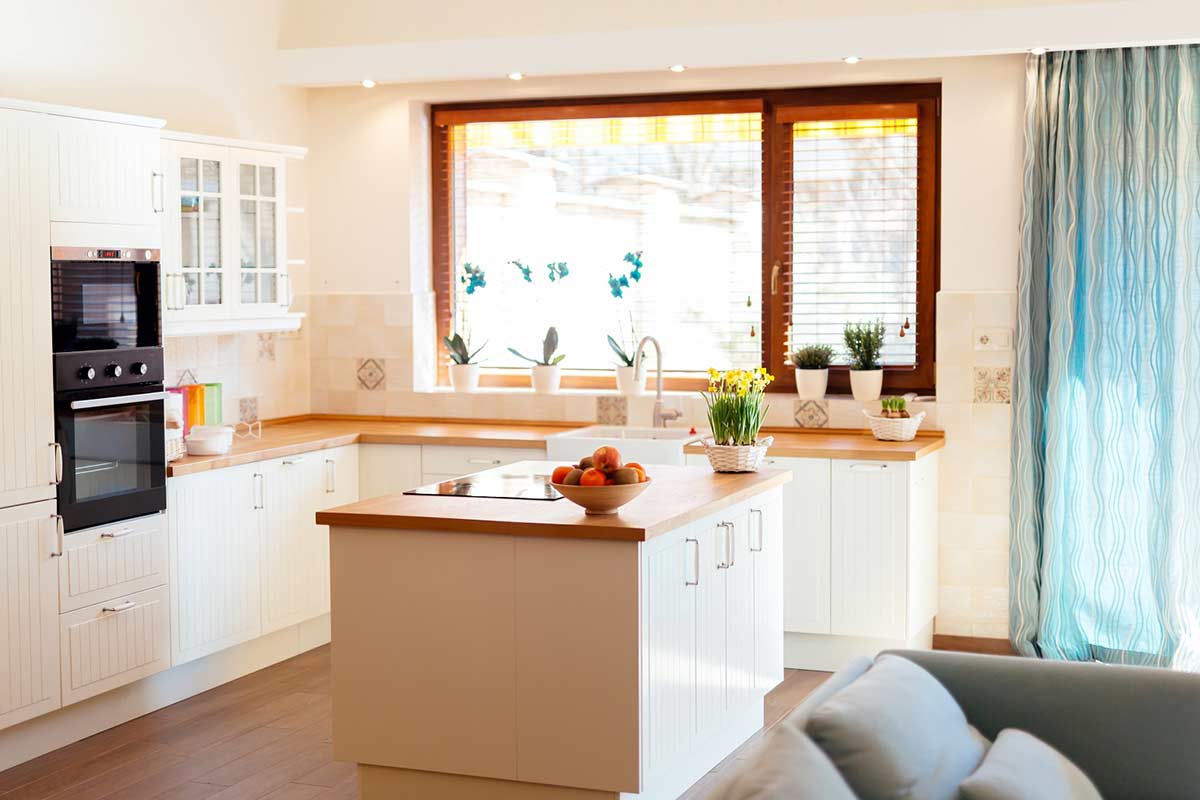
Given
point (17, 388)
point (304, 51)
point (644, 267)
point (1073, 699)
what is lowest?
point (1073, 699)

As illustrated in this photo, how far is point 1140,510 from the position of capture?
5613mm

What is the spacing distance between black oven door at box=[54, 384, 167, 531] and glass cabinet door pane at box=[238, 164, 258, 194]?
1150 mm

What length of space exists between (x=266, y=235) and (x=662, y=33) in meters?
1.92

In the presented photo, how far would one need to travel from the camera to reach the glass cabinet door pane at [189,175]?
17.9 ft

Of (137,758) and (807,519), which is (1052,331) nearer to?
(807,519)

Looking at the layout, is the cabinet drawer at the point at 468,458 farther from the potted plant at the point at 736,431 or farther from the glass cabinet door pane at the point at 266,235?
the potted plant at the point at 736,431

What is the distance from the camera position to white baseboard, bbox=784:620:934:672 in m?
5.74

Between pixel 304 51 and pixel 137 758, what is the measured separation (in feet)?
11.0

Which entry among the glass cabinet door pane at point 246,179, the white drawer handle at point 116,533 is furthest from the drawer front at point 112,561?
the glass cabinet door pane at point 246,179

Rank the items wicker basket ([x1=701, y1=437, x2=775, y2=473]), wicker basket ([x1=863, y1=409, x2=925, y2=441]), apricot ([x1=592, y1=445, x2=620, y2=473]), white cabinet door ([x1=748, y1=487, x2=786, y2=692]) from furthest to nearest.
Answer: wicker basket ([x1=863, y1=409, x2=925, y2=441]), wicker basket ([x1=701, y1=437, x2=775, y2=473]), white cabinet door ([x1=748, y1=487, x2=786, y2=692]), apricot ([x1=592, y1=445, x2=620, y2=473])

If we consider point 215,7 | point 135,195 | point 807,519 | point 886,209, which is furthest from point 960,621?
point 215,7

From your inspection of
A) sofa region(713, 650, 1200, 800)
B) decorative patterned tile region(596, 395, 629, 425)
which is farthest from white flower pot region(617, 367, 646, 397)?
sofa region(713, 650, 1200, 800)

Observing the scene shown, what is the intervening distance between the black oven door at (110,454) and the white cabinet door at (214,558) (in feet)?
0.54

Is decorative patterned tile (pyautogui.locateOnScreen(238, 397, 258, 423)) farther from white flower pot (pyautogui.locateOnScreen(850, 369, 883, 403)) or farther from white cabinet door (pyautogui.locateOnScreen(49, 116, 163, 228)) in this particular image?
white flower pot (pyautogui.locateOnScreen(850, 369, 883, 403))
